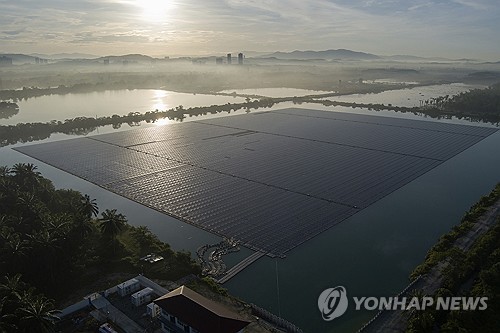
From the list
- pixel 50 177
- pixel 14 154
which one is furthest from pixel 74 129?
pixel 50 177

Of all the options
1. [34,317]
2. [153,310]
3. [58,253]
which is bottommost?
[153,310]

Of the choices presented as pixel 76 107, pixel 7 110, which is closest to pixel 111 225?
pixel 76 107

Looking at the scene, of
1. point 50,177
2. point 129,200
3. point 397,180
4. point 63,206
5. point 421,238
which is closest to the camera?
point 421,238

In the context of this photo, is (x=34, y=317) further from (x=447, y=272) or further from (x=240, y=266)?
(x=447, y=272)

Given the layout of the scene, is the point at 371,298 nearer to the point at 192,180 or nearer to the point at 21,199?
the point at 192,180

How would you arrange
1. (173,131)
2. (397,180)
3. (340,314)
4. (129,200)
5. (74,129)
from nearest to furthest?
(340,314)
(129,200)
(397,180)
(173,131)
(74,129)

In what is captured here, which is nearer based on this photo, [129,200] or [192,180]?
[129,200]
